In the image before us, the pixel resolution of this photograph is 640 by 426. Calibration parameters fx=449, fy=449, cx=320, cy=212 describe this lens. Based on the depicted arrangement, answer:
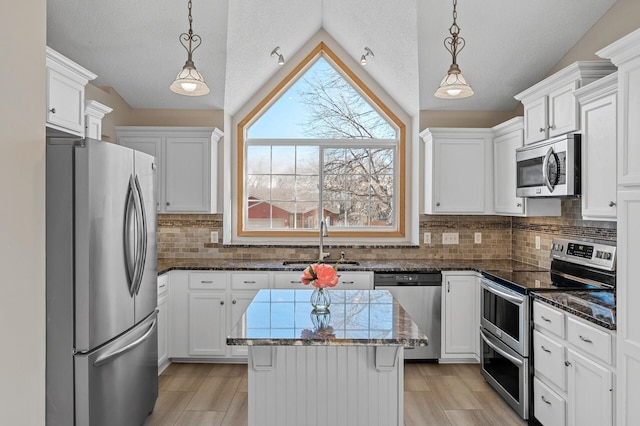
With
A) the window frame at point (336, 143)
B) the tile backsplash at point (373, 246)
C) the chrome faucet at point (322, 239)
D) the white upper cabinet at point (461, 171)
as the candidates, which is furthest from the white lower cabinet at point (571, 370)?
the window frame at point (336, 143)

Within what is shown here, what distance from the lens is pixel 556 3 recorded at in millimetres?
3248

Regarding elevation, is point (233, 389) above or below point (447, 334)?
below

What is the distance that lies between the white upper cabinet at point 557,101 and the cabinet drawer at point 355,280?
175 cm

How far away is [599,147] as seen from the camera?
270cm

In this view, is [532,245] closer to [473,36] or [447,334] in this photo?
[447,334]

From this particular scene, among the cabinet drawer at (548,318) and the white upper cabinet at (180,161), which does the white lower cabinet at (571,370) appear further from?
the white upper cabinet at (180,161)

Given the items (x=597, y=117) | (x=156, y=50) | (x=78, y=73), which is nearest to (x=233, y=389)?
(x=78, y=73)

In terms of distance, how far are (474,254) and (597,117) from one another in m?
2.18

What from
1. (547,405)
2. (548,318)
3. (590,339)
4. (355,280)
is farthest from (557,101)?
(355,280)

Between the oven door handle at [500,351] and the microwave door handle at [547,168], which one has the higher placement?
the microwave door handle at [547,168]

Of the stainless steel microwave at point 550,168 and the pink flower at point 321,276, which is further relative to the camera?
the stainless steel microwave at point 550,168

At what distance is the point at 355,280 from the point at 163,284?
1.67 meters

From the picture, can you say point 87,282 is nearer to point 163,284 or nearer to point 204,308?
point 163,284

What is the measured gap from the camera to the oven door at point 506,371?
9.64 feet
